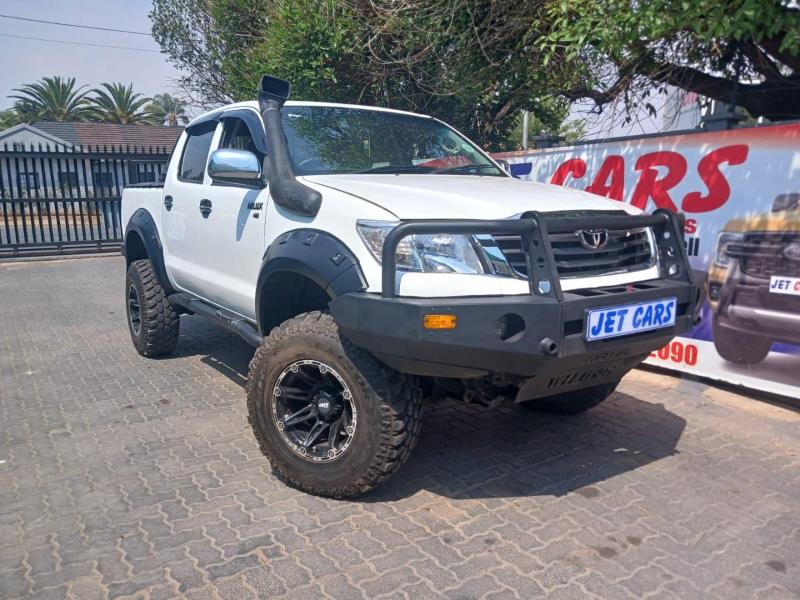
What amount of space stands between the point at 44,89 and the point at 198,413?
46.5m

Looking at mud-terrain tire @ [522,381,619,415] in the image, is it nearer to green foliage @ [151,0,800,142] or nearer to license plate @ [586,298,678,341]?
license plate @ [586,298,678,341]

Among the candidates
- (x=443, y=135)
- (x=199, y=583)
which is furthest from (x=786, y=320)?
(x=199, y=583)

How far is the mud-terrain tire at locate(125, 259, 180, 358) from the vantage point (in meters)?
5.64

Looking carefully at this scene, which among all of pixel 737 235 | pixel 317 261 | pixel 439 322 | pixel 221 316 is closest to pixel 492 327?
pixel 439 322

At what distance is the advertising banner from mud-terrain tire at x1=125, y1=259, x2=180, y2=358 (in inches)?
160

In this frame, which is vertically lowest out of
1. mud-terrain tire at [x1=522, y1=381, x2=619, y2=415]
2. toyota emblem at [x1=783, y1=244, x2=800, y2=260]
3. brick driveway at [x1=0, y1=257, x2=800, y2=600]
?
brick driveway at [x1=0, y1=257, x2=800, y2=600]

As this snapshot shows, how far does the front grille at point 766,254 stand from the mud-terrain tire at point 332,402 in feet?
10.0

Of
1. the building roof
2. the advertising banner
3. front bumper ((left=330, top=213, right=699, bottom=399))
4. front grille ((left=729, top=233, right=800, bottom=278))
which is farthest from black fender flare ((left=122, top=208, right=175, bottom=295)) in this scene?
the building roof

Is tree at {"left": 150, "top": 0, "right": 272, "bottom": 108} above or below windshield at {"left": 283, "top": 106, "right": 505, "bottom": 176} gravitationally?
above

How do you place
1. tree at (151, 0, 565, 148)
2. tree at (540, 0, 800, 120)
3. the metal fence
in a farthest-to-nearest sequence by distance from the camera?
1. the metal fence
2. tree at (151, 0, 565, 148)
3. tree at (540, 0, 800, 120)

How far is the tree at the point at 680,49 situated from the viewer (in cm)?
416

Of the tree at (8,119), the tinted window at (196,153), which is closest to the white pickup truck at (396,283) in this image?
the tinted window at (196,153)

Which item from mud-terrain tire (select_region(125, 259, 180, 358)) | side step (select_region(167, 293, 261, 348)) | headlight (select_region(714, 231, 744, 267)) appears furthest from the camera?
mud-terrain tire (select_region(125, 259, 180, 358))

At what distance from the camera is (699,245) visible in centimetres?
518
